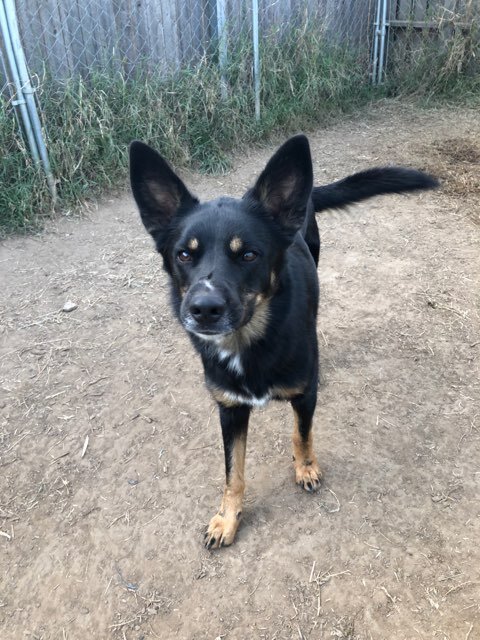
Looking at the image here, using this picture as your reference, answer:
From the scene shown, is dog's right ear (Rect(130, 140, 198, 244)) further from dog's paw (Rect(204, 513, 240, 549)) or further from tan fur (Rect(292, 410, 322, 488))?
dog's paw (Rect(204, 513, 240, 549))

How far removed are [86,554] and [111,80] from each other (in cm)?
471

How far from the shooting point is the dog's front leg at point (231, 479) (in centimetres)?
230

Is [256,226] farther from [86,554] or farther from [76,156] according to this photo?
[76,156]

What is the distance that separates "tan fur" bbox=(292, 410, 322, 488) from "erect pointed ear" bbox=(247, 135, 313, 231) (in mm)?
977

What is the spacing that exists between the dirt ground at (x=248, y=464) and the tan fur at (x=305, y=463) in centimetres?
8

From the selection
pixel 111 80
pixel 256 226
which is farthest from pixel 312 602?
pixel 111 80

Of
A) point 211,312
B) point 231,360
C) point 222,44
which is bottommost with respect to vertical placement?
point 231,360

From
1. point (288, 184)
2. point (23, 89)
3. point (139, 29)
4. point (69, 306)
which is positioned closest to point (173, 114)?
point (139, 29)

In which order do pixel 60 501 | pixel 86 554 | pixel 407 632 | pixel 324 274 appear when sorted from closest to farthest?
pixel 407 632 < pixel 86 554 < pixel 60 501 < pixel 324 274

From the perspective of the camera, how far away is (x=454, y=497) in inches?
95.1

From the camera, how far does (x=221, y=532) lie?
2.32m

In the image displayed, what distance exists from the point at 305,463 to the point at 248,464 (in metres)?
0.34

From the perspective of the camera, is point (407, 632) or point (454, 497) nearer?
point (407, 632)

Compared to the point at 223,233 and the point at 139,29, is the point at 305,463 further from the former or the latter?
the point at 139,29
